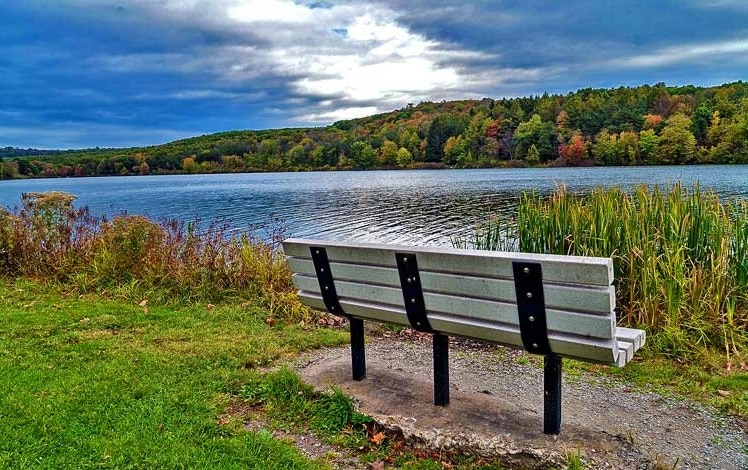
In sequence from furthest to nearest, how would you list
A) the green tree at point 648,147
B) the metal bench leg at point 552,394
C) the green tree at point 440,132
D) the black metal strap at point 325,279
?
the green tree at point 440,132 → the green tree at point 648,147 → the black metal strap at point 325,279 → the metal bench leg at point 552,394

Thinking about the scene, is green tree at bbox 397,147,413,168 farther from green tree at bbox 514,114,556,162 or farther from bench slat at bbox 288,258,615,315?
bench slat at bbox 288,258,615,315

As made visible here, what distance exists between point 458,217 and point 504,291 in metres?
20.8

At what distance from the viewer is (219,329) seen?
525 centimetres

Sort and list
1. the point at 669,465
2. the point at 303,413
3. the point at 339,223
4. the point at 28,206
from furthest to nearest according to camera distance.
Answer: the point at 339,223, the point at 28,206, the point at 303,413, the point at 669,465

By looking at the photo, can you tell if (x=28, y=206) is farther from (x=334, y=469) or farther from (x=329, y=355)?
(x=334, y=469)

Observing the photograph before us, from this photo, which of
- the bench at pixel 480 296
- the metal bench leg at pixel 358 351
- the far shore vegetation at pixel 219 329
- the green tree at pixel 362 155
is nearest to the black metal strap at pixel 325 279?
the bench at pixel 480 296

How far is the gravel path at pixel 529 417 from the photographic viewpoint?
8.87ft

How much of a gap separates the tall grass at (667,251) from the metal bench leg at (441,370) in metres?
2.42

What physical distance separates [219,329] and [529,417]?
3.24 m

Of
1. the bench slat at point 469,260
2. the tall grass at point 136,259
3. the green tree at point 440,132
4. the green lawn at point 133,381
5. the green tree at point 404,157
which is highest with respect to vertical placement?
the green tree at point 440,132

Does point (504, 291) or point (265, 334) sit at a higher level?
point (504, 291)

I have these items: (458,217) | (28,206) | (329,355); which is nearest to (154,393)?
(329,355)

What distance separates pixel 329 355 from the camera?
173 inches

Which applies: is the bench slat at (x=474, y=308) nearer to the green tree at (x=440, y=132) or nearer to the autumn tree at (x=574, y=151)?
the autumn tree at (x=574, y=151)
